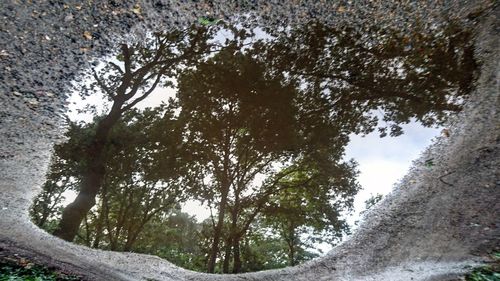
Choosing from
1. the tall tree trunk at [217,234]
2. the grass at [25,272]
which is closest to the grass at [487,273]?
the tall tree trunk at [217,234]

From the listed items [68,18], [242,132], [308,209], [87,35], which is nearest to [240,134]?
[242,132]

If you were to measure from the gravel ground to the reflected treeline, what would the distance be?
196mm

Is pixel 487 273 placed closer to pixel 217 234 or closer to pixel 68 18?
pixel 217 234

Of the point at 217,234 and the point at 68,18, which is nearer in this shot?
the point at 217,234

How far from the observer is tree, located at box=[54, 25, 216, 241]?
372 centimetres

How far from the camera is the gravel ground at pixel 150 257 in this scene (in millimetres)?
3361

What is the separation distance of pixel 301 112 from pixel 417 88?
1.95 metres

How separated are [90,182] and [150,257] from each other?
1194mm

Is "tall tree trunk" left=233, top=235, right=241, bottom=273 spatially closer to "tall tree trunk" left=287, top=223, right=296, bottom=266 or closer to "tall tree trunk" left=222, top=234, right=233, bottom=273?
"tall tree trunk" left=222, top=234, right=233, bottom=273

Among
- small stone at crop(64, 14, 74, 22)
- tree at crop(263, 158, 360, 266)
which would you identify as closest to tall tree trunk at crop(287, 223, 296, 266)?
tree at crop(263, 158, 360, 266)

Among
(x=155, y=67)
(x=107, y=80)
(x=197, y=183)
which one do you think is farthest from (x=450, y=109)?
(x=107, y=80)

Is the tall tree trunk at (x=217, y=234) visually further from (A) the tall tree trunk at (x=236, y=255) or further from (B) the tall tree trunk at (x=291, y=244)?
(B) the tall tree trunk at (x=291, y=244)

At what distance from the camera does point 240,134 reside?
4652 mm

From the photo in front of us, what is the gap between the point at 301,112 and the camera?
16.2 feet
